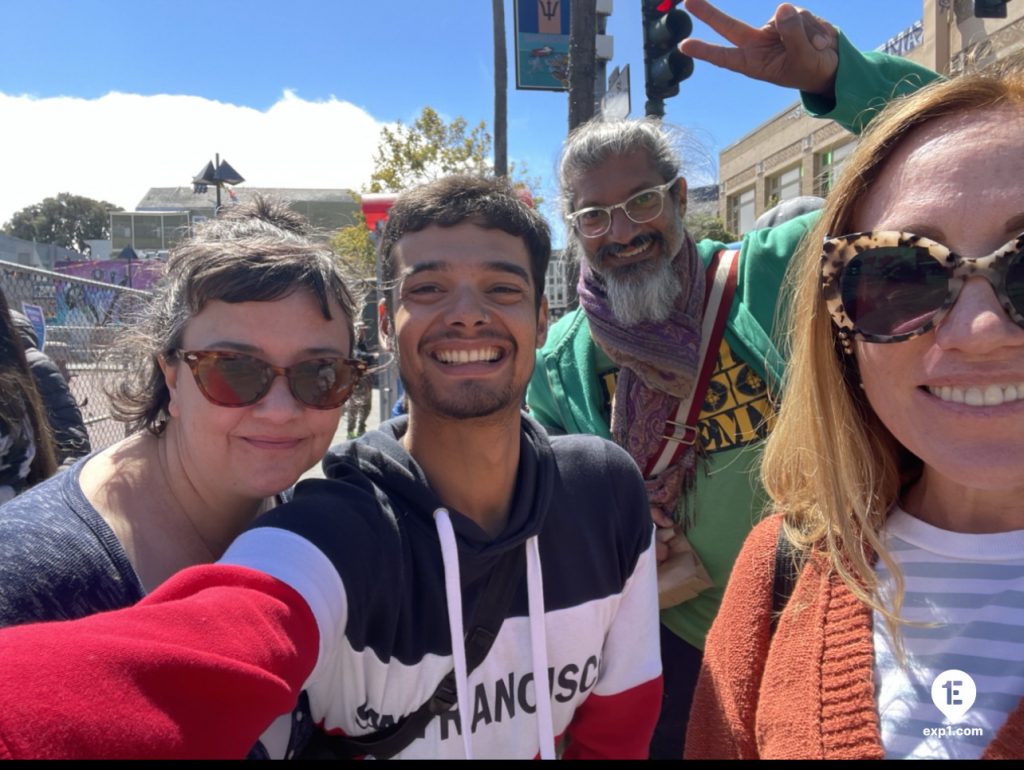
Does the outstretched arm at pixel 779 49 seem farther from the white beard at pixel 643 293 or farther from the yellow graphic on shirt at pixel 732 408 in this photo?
the yellow graphic on shirt at pixel 732 408

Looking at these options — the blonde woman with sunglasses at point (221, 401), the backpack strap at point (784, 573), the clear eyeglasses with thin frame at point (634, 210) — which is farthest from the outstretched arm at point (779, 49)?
the backpack strap at point (784, 573)

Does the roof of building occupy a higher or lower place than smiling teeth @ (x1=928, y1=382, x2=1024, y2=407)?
higher

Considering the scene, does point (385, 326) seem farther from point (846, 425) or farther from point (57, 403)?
point (57, 403)

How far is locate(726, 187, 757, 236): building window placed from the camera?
28766 mm

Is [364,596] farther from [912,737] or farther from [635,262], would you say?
[635,262]

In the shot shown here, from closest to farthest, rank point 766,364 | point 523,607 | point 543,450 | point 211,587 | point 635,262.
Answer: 1. point 211,587
2. point 523,607
3. point 543,450
4. point 766,364
5. point 635,262

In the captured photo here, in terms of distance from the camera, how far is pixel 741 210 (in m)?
30.2

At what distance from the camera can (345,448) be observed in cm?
165

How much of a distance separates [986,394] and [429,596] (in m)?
1.08

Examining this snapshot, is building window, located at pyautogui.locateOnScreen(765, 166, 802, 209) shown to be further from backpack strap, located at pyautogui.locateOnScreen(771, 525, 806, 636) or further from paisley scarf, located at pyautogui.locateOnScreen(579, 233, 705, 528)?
backpack strap, located at pyautogui.locateOnScreen(771, 525, 806, 636)

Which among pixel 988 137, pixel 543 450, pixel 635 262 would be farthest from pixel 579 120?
pixel 988 137

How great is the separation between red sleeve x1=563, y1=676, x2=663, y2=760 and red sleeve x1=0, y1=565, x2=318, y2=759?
3.29 ft

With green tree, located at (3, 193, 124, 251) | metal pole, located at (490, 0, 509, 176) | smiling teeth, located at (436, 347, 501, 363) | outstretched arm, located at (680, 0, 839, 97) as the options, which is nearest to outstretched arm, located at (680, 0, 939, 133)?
outstretched arm, located at (680, 0, 839, 97)

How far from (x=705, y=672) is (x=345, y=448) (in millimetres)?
936
